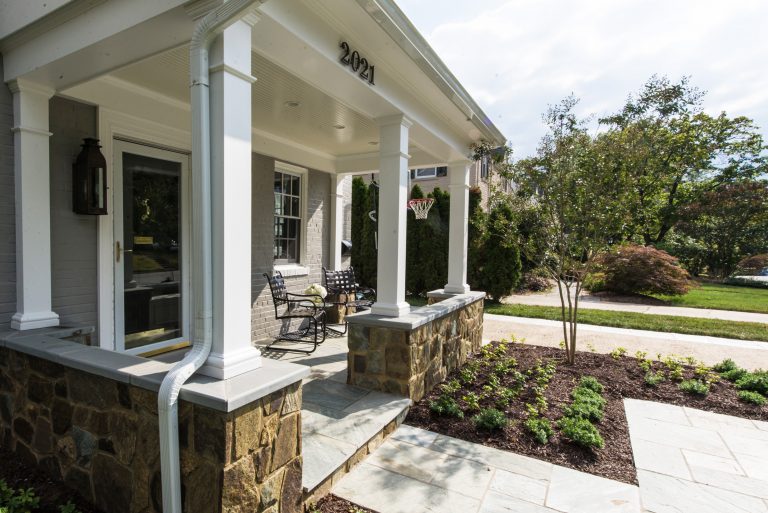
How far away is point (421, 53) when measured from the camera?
2943 mm

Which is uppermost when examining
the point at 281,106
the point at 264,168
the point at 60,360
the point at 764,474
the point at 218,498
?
the point at 281,106

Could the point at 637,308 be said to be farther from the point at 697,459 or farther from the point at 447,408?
the point at 447,408

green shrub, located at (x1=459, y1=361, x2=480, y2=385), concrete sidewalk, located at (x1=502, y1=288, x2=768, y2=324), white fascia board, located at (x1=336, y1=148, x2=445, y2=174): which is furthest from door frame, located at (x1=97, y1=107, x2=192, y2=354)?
concrete sidewalk, located at (x1=502, y1=288, x2=768, y2=324)

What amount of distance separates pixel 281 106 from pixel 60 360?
2.73 m

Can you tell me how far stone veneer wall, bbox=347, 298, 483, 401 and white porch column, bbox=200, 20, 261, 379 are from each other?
61.0 inches

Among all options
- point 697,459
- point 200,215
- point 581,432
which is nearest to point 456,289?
point 581,432

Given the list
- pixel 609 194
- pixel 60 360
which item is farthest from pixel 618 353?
pixel 60 360

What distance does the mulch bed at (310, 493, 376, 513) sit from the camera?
2.02 meters

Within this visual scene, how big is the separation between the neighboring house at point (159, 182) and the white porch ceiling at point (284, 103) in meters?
0.03

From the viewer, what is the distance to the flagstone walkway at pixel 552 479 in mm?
2119

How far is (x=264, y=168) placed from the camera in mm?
4895

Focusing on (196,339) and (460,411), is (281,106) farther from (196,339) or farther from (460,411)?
(460,411)

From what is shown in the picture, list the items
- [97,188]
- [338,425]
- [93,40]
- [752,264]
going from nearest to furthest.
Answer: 1. [93,40]
2. [338,425]
3. [97,188]
4. [752,264]

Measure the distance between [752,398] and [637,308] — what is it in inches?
228
